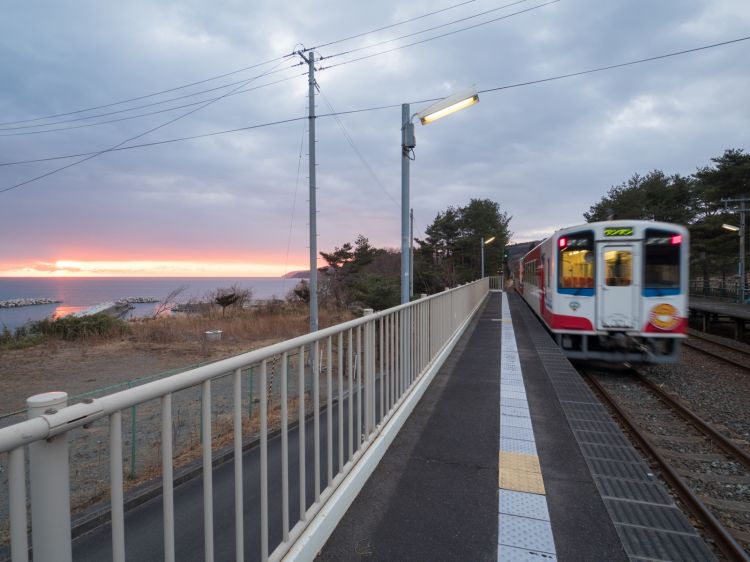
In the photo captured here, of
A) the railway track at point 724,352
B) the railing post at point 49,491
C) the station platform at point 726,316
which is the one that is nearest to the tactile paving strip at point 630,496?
the railing post at point 49,491

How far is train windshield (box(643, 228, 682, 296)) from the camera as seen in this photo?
7422 millimetres

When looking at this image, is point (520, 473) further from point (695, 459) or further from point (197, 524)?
point (695, 459)

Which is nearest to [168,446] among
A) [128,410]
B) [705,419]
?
[128,410]

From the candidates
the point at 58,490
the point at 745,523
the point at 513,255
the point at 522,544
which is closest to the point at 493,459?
the point at 522,544

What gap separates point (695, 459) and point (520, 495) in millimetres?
3168

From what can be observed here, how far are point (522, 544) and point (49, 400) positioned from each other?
2.53 m

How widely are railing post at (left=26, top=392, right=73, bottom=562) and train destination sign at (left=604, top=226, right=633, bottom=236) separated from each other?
8.62m

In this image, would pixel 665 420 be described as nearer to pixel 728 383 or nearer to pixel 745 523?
pixel 745 523

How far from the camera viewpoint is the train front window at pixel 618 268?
7680mm

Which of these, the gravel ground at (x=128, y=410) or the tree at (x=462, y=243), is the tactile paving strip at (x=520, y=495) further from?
the tree at (x=462, y=243)

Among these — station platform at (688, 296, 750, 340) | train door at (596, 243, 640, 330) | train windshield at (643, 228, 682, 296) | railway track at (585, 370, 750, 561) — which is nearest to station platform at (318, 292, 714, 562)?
railway track at (585, 370, 750, 561)

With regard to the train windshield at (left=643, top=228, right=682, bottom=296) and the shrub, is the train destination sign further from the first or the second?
the shrub

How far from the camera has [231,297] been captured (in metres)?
25.8

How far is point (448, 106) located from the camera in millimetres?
5688
